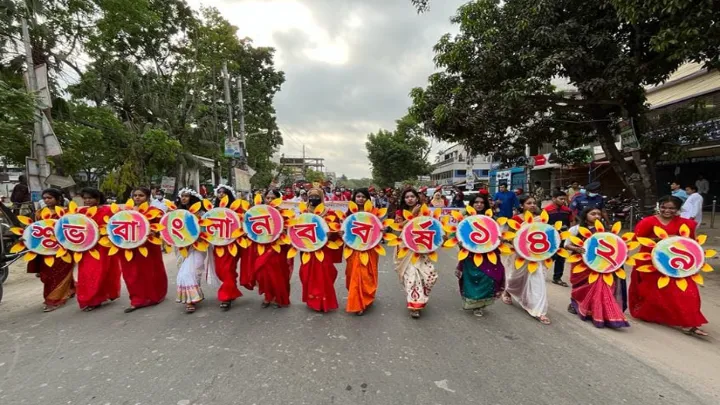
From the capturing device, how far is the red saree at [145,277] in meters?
4.05

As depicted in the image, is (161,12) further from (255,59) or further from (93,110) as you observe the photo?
(255,59)

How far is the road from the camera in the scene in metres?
2.43

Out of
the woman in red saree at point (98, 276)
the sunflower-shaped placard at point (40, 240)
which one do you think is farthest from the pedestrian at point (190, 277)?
the sunflower-shaped placard at point (40, 240)

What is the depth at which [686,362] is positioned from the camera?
9.74 feet

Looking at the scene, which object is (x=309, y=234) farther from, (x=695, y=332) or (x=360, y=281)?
(x=695, y=332)

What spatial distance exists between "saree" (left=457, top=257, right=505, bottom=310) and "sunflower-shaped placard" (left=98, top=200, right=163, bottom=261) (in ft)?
11.1

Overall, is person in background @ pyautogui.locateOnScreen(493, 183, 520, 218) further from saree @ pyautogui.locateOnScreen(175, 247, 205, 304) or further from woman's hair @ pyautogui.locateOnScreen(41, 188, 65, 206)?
woman's hair @ pyautogui.locateOnScreen(41, 188, 65, 206)

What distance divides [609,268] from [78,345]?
4964mm

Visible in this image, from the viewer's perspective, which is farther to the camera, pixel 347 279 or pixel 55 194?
pixel 55 194

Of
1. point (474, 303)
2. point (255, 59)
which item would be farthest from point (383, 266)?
point (255, 59)

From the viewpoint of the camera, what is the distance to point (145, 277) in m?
4.13

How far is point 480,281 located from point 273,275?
2241 millimetres

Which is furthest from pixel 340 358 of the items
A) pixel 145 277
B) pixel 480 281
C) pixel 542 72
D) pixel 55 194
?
pixel 542 72

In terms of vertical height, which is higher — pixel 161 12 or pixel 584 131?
pixel 161 12
